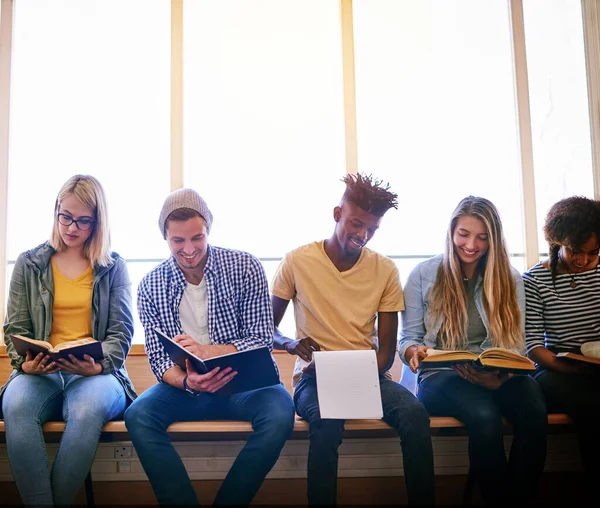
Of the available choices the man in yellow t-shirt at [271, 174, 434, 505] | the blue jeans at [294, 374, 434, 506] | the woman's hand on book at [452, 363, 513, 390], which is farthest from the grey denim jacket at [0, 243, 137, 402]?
the woman's hand on book at [452, 363, 513, 390]

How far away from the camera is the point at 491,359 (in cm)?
181

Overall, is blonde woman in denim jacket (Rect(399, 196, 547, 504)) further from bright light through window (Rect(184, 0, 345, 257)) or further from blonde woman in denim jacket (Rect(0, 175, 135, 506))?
blonde woman in denim jacket (Rect(0, 175, 135, 506))

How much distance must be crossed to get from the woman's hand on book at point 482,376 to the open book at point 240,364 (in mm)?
654

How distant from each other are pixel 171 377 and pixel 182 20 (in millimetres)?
1936

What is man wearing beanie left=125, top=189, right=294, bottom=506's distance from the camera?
1791 mm

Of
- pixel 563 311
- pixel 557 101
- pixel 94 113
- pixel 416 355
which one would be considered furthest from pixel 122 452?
pixel 557 101

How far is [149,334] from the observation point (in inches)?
80.6

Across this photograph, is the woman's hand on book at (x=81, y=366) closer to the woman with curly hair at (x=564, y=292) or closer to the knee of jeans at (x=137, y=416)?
the knee of jeans at (x=137, y=416)

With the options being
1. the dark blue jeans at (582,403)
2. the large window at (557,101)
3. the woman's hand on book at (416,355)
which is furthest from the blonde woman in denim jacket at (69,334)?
the large window at (557,101)

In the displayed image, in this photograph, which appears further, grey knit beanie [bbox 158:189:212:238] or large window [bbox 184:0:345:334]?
large window [bbox 184:0:345:334]

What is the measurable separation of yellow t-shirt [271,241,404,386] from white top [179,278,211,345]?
0.30 m

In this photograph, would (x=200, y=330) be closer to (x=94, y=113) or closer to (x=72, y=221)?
(x=72, y=221)

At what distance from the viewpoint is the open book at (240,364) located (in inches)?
68.1

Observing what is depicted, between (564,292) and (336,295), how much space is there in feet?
3.08
